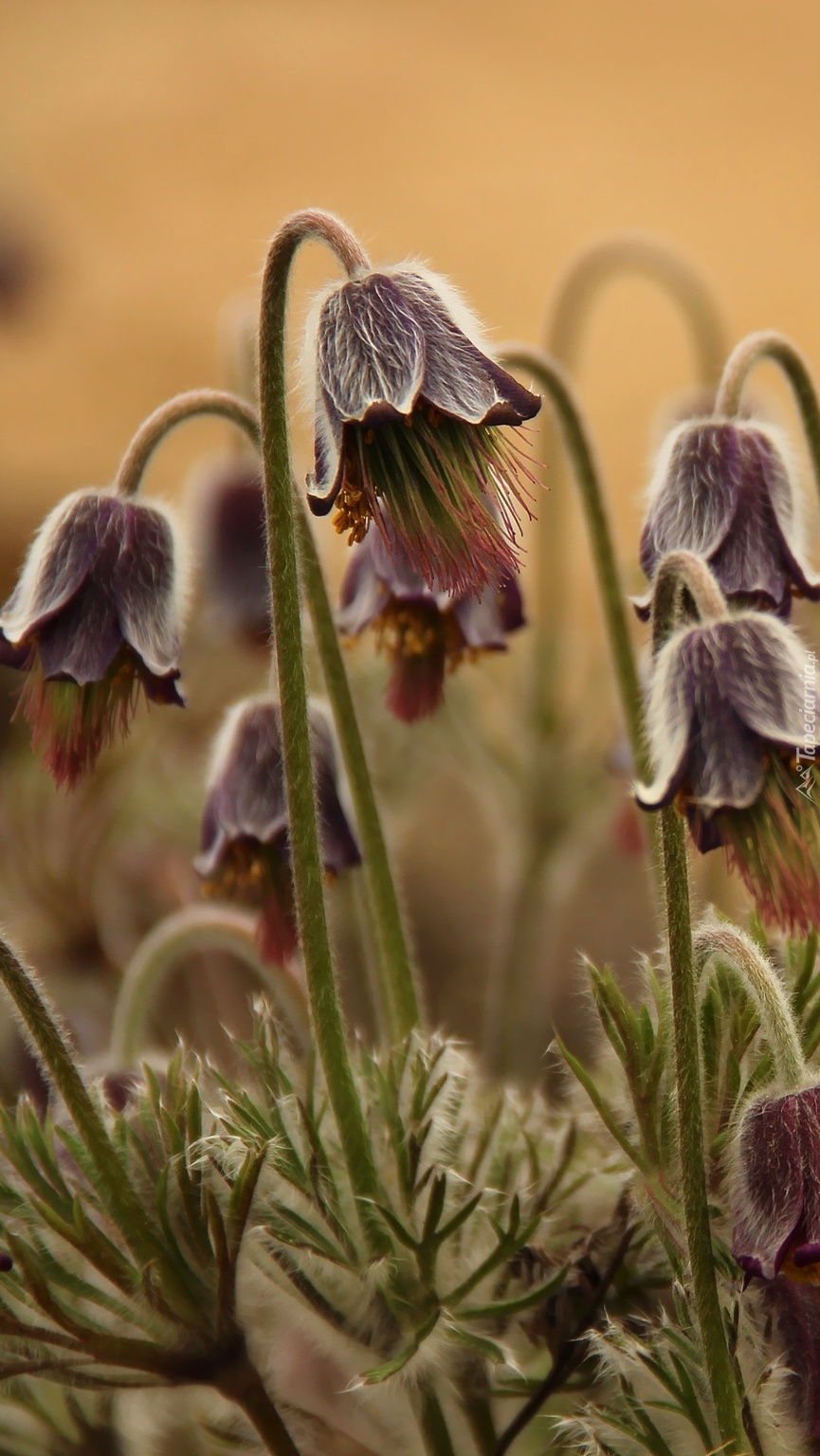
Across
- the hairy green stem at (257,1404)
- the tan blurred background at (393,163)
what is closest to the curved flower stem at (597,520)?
the hairy green stem at (257,1404)

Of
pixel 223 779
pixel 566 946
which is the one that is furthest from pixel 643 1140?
pixel 566 946

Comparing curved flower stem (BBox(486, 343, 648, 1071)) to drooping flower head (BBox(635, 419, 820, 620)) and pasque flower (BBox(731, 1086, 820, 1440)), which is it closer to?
drooping flower head (BBox(635, 419, 820, 620))

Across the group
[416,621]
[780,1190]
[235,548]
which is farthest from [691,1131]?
[235,548]

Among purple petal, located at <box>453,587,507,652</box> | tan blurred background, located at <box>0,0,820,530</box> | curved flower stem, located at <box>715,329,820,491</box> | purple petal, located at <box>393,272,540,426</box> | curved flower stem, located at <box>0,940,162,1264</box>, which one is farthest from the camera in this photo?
tan blurred background, located at <box>0,0,820,530</box>

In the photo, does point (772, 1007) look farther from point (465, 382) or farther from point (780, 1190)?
point (465, 382)

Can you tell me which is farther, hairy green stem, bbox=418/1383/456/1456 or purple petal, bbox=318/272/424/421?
hairy green stem, bbox=418/1383/456/1456

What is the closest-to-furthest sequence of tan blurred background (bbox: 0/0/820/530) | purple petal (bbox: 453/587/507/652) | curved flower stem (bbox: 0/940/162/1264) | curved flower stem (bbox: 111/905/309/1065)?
curved flower stem (bbox: 0/940/162/1264), purple petal (bbox: 453/587/507/652), curved flower stem (bbox: 111/905/309/1065), tan blurred background (bbox: 0/0/820/530)

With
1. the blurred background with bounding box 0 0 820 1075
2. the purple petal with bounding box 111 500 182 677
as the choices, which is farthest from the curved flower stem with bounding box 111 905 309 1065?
the blurred background with bounding box 0 0 820 1075
